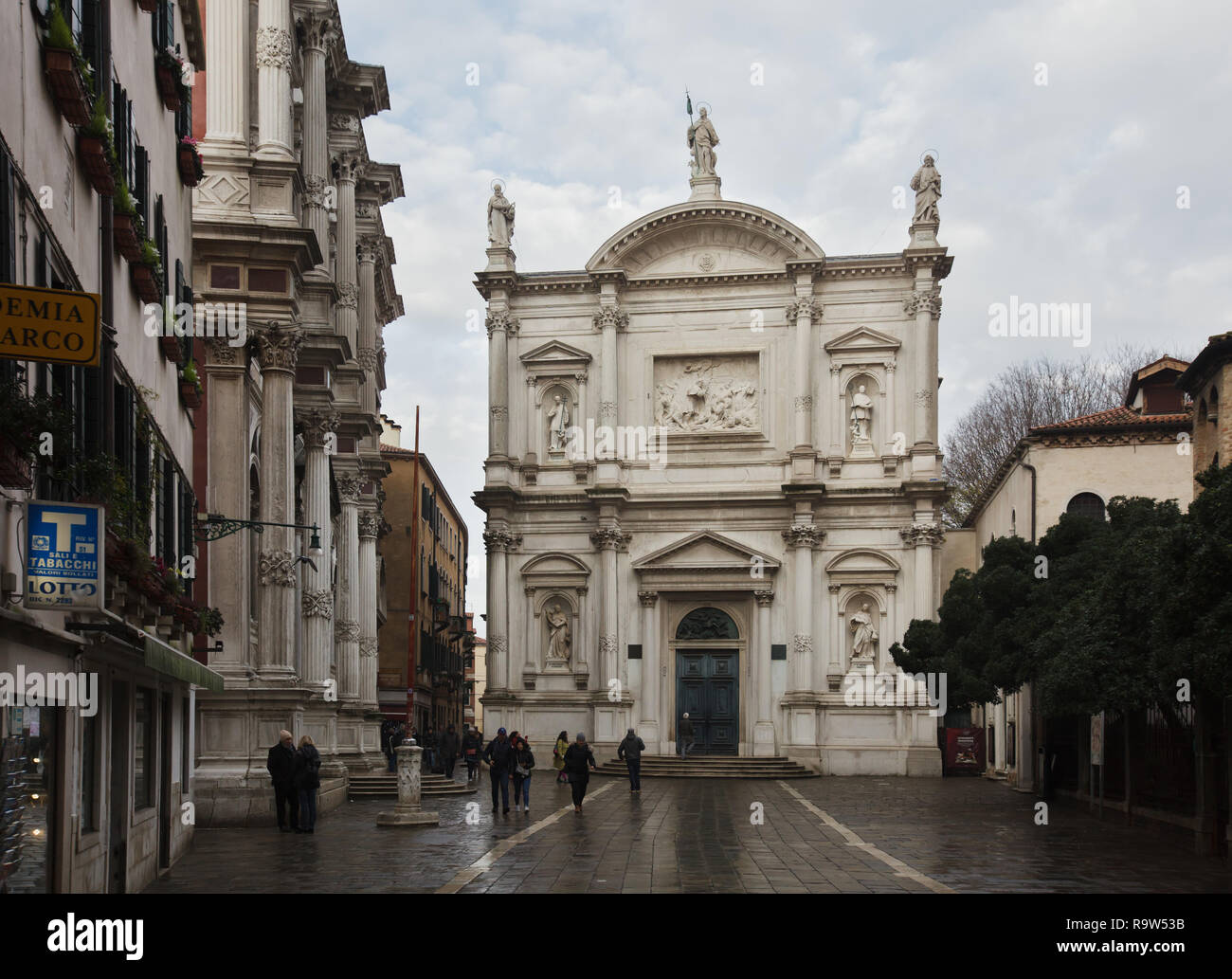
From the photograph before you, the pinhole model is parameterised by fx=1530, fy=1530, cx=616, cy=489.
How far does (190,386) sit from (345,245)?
15651mm

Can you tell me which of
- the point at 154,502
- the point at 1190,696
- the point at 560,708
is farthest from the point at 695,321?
the point at 154,502

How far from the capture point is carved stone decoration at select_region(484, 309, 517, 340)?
49094 millimetres

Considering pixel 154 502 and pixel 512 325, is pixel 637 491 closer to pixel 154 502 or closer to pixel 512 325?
pixel 512 325

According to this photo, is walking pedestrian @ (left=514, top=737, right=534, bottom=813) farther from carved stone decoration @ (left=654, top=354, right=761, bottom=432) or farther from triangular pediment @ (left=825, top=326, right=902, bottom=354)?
triangular pediment @ (left=825, top=326, right=902, bottom=354)

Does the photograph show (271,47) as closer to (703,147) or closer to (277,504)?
(277,504)

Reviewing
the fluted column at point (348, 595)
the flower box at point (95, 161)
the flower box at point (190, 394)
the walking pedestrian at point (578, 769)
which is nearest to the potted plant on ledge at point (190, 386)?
the flower box at point (190, 394)

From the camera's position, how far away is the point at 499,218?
49.8m

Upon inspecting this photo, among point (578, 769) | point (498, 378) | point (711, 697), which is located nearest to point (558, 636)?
point (711, 697)

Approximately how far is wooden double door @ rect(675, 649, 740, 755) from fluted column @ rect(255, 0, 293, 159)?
82.9 feet

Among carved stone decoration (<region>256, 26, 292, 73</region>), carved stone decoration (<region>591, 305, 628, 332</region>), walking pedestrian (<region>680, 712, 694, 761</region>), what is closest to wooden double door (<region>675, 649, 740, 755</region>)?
walking pedestrian (<region>680, 712, 694, 761</region>)

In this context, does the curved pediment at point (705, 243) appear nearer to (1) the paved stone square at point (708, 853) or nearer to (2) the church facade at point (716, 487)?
(2) the church facade at point (716, 487)

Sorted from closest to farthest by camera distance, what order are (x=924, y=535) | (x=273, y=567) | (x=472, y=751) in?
1. (x=273, y=567)
2. (x=472, y=751)
3. (x=924, y=535)

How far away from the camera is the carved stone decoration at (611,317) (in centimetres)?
4825
